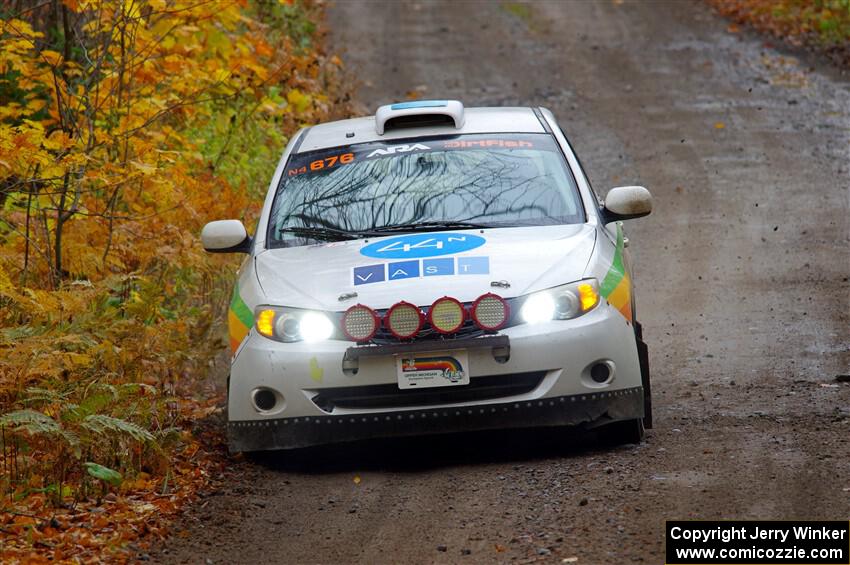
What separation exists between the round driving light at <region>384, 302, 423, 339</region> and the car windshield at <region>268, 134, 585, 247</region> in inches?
42.1

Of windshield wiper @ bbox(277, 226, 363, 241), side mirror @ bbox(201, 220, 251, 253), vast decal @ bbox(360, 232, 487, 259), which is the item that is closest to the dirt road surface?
vast decal @ bbox(360, 232, 487, 259)

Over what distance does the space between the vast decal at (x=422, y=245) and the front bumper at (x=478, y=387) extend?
71 cm

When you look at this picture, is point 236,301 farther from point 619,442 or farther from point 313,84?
point 313,84

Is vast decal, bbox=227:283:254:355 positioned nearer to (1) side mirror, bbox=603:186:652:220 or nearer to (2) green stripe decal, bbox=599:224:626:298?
(2) green stripe decal, bbox=599:224:626:298

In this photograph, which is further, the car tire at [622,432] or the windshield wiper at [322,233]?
the windshield wiper at [322,233]

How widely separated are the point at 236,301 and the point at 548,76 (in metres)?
16.3

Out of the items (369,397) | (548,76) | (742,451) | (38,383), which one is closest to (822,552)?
(742,451)

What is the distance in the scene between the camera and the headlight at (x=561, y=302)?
22.8 feet

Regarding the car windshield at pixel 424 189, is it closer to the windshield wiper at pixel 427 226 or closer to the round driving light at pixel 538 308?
the windshield wiper at pixel 427 226

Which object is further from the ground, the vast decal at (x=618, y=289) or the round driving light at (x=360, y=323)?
the round driving light at (x=360, y=323)

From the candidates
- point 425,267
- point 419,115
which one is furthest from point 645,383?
point 419,115

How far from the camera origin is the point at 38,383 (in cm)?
790

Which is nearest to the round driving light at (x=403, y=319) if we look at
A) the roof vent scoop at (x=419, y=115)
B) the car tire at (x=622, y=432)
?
the car tire at (x=622, y=432)

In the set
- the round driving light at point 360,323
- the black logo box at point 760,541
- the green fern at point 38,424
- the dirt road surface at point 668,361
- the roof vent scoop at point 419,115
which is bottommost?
the dirt road surface at point 668,361
